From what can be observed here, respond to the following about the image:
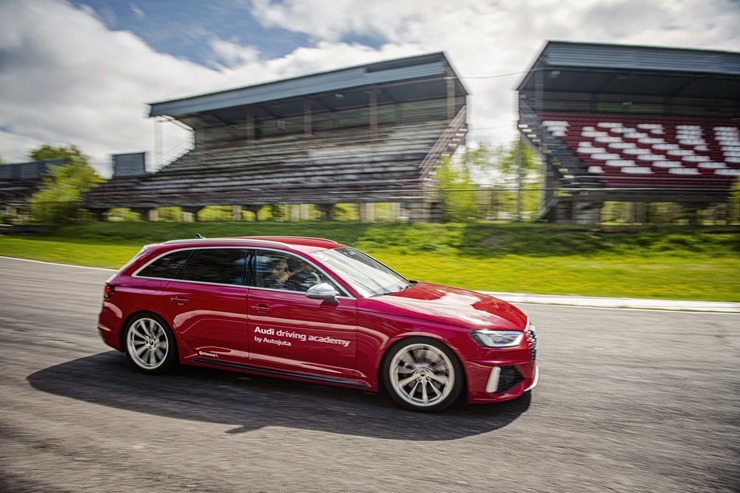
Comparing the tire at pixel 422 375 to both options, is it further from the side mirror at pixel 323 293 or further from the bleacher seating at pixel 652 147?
the bleacher seating at pixel 652 147

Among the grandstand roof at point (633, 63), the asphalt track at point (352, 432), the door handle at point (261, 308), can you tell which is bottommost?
the asphalt track at point (352, 432)

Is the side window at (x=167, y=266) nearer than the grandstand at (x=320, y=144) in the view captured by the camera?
Yes

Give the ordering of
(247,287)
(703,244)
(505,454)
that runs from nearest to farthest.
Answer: (505,454) → (247,287) → (703,244)

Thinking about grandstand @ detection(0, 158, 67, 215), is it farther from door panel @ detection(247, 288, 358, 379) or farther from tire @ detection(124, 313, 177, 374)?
door panel @ detection(247, 288, 358, 379)

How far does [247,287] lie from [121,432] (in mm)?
1626

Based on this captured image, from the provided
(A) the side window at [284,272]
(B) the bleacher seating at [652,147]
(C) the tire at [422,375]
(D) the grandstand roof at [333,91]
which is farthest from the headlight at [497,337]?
(D) the grandstand roof at [333,91]

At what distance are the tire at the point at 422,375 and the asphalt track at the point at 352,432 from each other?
0.13 metres

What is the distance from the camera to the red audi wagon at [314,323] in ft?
12.5

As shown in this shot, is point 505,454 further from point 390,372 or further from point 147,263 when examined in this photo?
point 147,263

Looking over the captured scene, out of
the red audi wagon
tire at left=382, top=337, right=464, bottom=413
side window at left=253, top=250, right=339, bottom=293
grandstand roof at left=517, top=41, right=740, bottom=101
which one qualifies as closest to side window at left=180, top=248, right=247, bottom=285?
the red audi wagon

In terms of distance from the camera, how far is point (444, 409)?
3840 millimetres

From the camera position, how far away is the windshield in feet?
14.3

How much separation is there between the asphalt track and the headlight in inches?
24.3

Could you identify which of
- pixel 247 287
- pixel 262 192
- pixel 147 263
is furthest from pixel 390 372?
pixel 262 192
